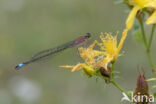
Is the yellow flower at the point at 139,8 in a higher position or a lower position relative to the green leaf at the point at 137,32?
higher

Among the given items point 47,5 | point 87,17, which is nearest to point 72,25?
point 87,17

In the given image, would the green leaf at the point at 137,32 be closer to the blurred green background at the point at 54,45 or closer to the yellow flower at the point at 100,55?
the yellow flower at the point at 100,55

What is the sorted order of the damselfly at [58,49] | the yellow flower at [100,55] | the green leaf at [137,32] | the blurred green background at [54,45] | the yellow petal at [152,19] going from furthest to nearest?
the blurred green background at [54,45] < the green leaf at [137,32] < the damselfly at [58,49] < the yellow petal at [152,19] < the yellow flower at [100,55]

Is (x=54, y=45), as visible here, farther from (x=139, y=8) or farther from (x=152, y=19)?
(x=152, y=19)

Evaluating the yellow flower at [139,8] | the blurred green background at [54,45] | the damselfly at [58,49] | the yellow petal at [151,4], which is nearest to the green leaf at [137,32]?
the yellow flower at [139,8]

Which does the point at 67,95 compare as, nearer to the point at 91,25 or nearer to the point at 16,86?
the point at 16,86

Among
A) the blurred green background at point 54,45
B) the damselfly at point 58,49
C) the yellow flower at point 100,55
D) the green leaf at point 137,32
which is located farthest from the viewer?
the blurred green background at point 54,45

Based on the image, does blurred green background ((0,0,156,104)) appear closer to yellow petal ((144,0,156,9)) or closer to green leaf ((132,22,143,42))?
green leaf ((132,22,143,42))

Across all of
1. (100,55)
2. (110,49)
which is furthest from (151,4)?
(100,55)

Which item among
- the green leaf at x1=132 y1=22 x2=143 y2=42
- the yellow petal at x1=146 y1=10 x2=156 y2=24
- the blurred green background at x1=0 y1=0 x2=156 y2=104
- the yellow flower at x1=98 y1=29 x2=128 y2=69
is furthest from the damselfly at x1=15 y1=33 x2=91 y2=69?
the blurred green background at x1=0 y1=0 x2=156 y2=104
